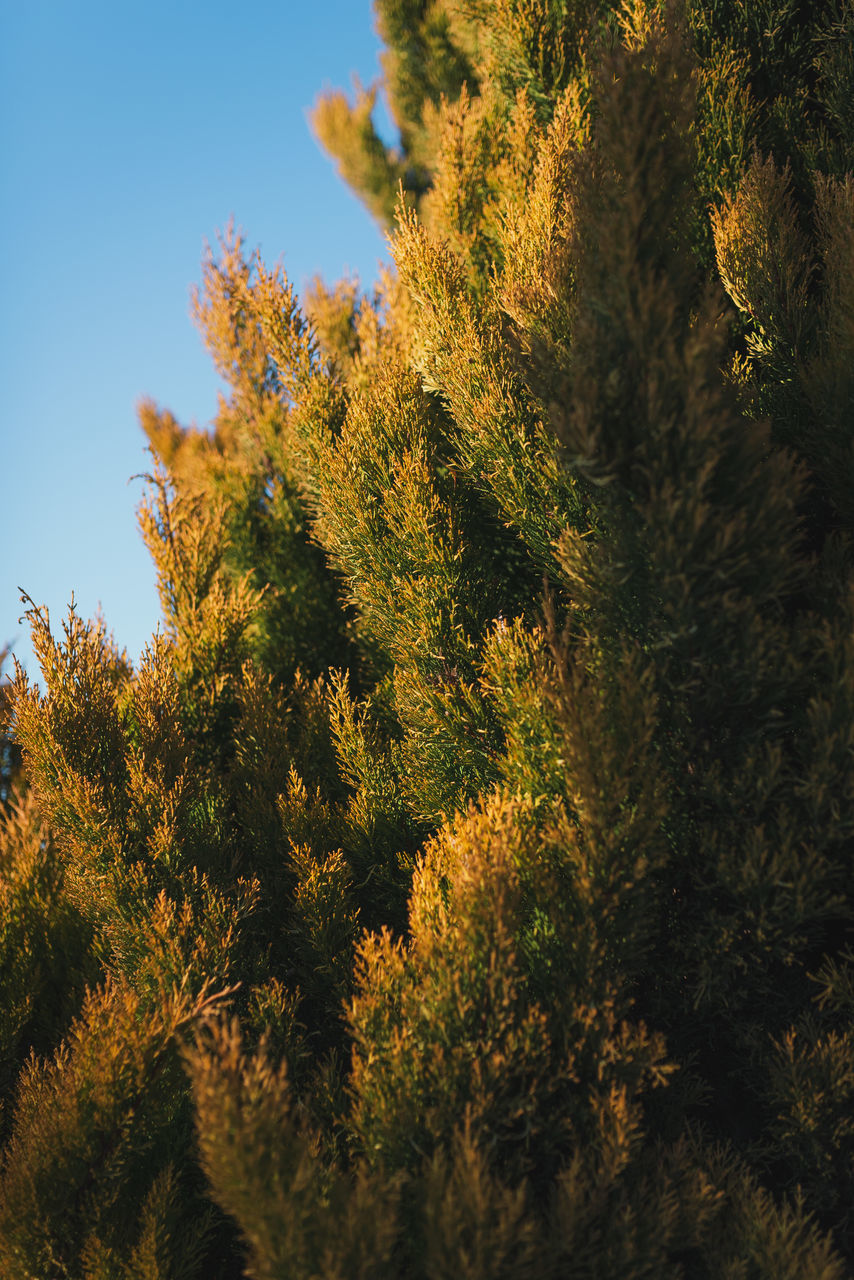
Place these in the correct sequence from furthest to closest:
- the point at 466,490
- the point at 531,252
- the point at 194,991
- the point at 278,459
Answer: the point at 278,459
the point at 466,490
the point at 531,252
the point at 194,991

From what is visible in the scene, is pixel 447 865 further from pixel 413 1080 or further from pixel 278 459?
pixel 278 459

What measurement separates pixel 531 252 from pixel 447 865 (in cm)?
280

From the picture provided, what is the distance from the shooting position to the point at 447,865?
2949 mm

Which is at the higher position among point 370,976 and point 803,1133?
point 370,976

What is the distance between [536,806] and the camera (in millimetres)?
2848

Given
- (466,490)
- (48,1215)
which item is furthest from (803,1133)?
(466,490)

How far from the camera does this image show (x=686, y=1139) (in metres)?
2.65

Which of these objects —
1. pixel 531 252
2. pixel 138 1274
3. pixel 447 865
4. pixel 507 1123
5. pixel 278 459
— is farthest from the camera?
pixel 278 459

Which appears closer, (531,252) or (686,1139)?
(686,1139)

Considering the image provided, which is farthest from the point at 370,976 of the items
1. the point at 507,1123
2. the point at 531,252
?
the point at 531,252

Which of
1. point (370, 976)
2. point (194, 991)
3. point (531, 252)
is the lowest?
point (370, 976)

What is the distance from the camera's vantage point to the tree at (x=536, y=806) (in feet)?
7.86

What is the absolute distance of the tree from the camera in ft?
7.86

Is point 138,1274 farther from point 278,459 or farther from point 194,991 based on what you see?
point 278,459
